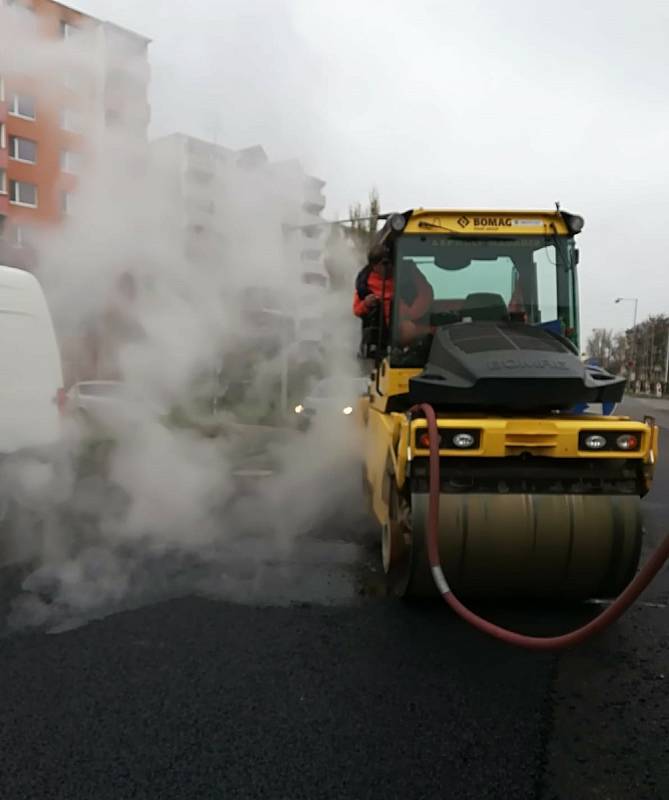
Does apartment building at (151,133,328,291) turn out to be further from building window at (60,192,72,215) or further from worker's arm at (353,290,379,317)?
worker's arm at (353,290,379,317)

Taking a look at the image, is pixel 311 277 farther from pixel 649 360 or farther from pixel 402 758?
pixel 649 360

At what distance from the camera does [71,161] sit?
7961 mm

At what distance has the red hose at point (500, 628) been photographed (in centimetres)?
262

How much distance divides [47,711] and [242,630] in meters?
1.21

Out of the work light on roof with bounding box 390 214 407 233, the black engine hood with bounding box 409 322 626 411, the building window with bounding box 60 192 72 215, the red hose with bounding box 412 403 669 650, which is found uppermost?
the building window with bounding box 60 192 72 215

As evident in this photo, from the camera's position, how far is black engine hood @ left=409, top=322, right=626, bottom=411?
4219 mm

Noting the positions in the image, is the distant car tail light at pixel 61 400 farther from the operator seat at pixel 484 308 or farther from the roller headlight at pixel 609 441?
the roller headlight at pixel 609 441

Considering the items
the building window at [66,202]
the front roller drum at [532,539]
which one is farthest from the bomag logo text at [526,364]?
the building window at [66,202]

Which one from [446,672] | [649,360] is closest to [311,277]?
[446,672]

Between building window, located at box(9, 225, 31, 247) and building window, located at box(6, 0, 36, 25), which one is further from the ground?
building window, located at box(6, 0, 36, 25)

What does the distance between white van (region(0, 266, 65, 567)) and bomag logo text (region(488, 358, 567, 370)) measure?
153 inches

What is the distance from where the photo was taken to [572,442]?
4.07 m

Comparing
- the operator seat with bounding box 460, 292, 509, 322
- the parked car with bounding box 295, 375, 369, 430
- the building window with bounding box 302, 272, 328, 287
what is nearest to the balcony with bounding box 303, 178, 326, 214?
the building window with bounding box 302, 272, 328, 287

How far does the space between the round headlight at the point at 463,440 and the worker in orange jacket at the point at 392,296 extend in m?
1.45
